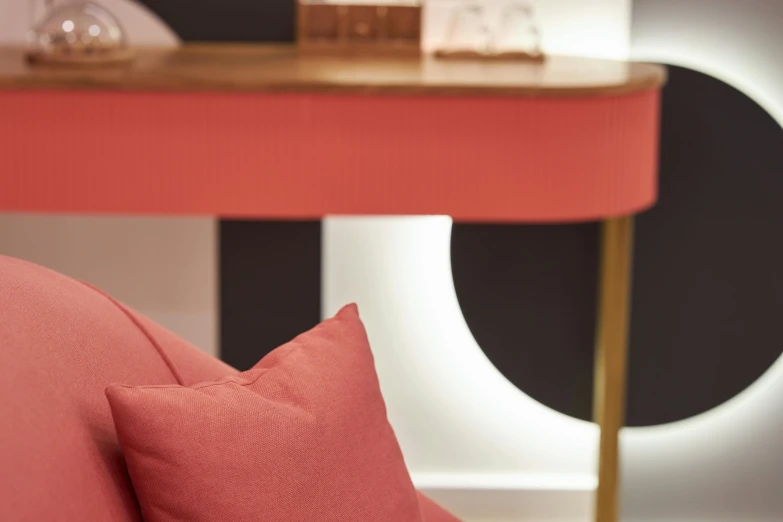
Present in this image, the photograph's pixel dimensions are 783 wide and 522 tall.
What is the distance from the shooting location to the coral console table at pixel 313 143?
170cm

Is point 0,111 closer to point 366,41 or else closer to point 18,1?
point 18,1

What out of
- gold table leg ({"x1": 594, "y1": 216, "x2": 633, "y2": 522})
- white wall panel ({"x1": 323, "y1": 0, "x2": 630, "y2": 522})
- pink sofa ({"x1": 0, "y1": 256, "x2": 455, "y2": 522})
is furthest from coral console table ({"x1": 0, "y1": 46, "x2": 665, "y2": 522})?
pink sofa ({"x1": 0, "y1": 256, "x2": 455, "y2": 522})

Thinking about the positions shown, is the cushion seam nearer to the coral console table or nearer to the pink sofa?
the pink sofa

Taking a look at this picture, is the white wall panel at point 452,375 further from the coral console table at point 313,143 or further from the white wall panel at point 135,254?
the coral console table at point 313,143

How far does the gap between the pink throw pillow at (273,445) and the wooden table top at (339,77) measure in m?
0.72

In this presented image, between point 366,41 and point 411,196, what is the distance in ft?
1.76

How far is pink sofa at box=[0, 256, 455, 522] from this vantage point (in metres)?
0.76

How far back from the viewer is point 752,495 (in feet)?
8.07

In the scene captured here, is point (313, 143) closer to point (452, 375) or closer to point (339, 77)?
point (339, 77)

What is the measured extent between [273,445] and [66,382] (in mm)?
180

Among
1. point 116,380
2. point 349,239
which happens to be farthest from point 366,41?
point 116,380

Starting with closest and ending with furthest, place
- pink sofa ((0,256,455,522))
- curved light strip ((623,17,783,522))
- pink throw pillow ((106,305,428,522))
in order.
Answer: pink sofa ((0,256,455,522)) < pink throw pillow ((106,305,428,522)) < curved light strip ((623,17,783,522))

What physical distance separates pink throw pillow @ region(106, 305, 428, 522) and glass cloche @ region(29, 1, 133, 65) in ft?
3.13

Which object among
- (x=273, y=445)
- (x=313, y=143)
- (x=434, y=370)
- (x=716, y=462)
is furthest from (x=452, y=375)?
(x=273, y=445)
